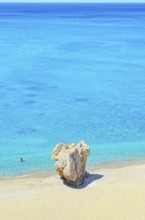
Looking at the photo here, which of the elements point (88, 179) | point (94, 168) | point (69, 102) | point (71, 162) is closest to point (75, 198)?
point (71, 162)

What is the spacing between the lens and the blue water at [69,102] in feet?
78.3

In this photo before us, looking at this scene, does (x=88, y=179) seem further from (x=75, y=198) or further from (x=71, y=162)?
(x=75, y=198)

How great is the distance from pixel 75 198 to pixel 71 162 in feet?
4.86

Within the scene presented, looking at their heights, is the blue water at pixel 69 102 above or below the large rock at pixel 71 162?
below

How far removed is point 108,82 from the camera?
128 ft

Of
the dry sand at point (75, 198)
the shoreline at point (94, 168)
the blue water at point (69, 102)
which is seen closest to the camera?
the dry sand at point (75, 198)

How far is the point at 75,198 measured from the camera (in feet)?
56.5

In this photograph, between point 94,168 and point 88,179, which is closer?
point 88,179

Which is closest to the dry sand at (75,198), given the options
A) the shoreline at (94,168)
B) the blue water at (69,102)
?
the shoreline at (94,168)

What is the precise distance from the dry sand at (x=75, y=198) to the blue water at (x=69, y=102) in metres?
2.16

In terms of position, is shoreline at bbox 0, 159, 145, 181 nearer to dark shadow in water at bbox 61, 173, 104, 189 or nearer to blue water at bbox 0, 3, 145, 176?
blue water at bbox 0, 3, 145, 176

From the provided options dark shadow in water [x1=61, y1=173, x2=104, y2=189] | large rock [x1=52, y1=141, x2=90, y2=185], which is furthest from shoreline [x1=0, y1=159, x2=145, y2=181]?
large rock [x1=52, y1=141, x2=90, y2=185]

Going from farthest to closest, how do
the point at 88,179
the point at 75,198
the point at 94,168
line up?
the point at 94,168, the point at 88,179, the point at 75,198

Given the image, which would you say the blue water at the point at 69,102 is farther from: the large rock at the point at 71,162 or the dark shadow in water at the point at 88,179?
the large rock at the point at 71,162
